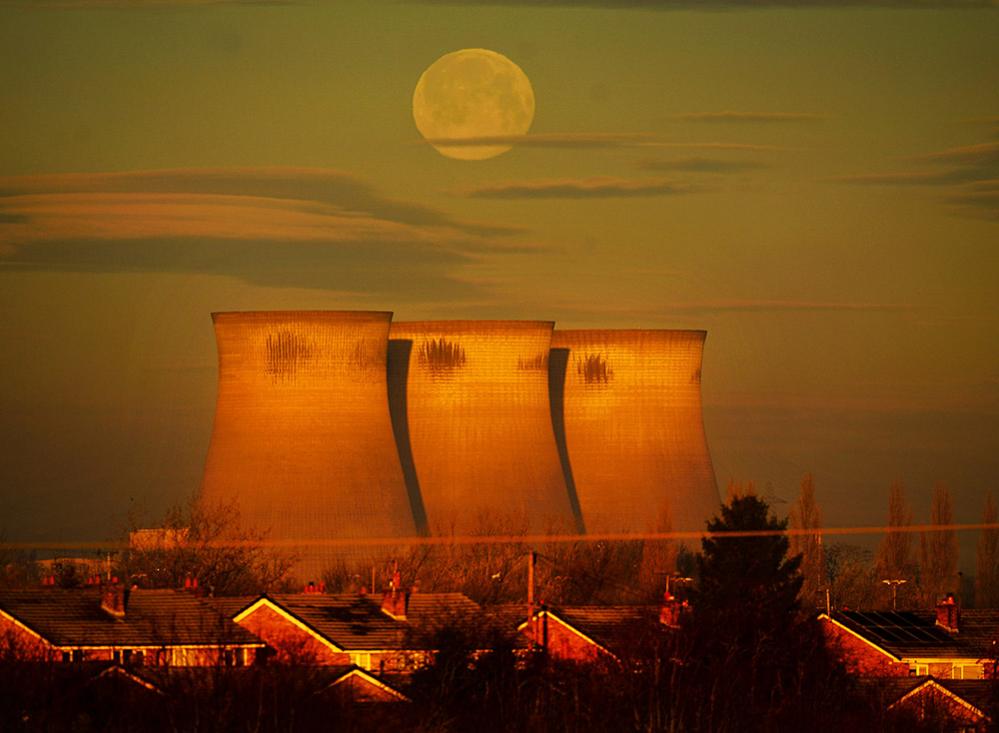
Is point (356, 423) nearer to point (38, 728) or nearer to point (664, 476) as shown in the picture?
point (664, 476)

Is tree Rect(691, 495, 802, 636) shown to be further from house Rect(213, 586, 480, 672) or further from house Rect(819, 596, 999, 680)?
house Rect(213, 586, 480, 672)

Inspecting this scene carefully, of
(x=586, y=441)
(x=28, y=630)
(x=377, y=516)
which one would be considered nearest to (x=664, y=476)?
(x=586, y=441)

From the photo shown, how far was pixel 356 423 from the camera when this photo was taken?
90.1 ft

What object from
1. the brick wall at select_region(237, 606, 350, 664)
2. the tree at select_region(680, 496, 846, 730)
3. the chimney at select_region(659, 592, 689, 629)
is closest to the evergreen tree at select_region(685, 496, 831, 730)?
the tree at select_region(680, 496, 846, 730)

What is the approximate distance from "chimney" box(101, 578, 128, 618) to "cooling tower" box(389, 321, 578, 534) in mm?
13302

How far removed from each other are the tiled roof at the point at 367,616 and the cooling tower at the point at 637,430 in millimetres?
12613

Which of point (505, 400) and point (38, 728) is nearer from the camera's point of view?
point (38, 728)

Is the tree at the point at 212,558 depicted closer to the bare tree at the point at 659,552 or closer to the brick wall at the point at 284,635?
the bare tree at the point at 659,552

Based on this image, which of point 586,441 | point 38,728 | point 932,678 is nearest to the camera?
point 38,728

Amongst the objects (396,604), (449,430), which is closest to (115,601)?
(396,604)

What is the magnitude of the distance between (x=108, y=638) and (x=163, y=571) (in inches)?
476

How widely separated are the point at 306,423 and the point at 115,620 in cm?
1230

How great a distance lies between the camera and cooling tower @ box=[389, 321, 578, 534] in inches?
1123

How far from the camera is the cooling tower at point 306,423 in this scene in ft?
89.2
